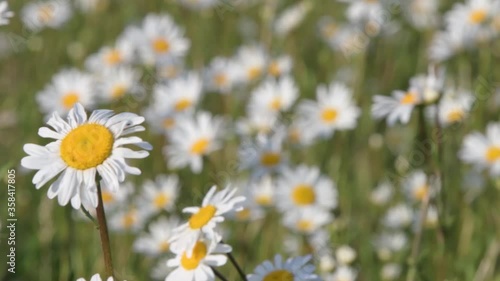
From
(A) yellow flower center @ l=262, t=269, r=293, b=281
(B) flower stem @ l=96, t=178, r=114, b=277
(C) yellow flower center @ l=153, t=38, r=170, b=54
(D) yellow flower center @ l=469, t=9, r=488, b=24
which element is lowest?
(A) yellow flower center @ l=262, t=269, r=293, b=281

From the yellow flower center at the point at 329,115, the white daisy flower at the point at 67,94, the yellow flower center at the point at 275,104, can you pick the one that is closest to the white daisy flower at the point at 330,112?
the yellow flower center at the point at 329,115

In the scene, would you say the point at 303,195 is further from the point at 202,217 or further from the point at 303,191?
the point at 202,217

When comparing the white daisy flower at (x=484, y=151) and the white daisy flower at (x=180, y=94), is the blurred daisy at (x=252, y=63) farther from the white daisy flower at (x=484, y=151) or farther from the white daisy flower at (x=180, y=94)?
the white daisy flower at (x=484, y=151)

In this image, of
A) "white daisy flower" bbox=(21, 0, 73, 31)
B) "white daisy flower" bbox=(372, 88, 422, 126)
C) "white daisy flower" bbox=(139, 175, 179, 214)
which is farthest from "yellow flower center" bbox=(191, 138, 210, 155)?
"white daisy flower" bbox=(21, 0, 73, 31)

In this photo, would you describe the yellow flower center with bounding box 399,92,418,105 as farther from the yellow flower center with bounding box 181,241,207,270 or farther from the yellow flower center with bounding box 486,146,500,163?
the yellow flower center with bounding box 181,241,207,270

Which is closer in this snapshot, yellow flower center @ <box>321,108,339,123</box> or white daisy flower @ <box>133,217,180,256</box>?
white daisy flower @ <box>133,217,180,256</box>

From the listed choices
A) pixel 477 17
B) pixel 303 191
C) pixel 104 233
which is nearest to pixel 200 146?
pixel 303 191

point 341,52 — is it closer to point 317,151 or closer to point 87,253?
point 317,151
